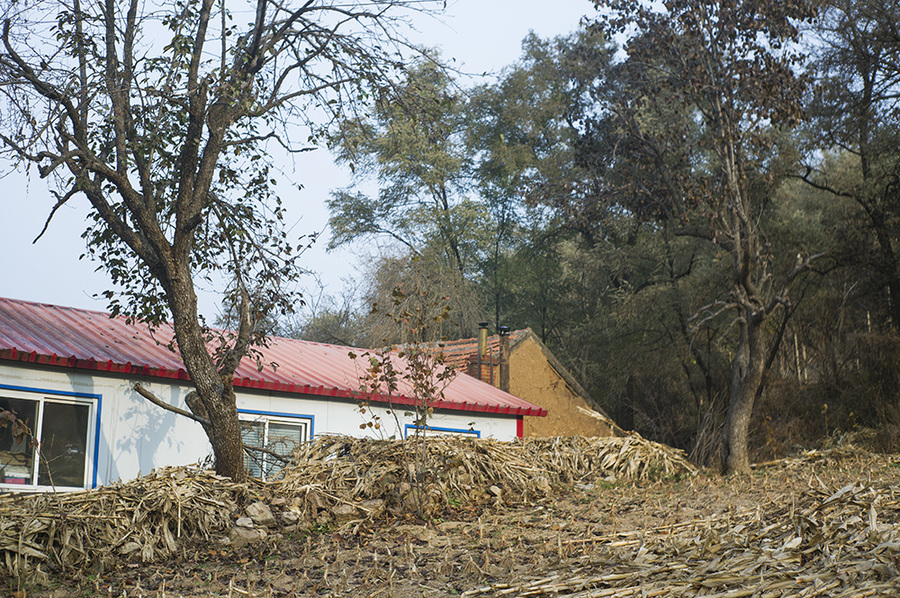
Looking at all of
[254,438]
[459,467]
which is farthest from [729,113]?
[254,438]

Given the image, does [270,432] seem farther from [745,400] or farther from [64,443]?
[745,400]

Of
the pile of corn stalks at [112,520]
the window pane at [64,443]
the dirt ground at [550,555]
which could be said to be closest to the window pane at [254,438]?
the window pane at [64,443]

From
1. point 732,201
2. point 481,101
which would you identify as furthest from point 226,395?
point 481,101

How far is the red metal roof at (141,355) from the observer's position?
37.2 feet

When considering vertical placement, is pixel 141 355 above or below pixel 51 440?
above

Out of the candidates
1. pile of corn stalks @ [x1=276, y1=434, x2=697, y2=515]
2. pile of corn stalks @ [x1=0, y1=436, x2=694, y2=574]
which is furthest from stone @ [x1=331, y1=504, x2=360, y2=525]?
pile of corn stalks @ [x1=276, y1=434, x2=697, y2=515]

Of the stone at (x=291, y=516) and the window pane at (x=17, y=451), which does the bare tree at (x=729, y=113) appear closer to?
the stone at (x=291, y=516)

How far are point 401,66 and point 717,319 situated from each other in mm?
13221

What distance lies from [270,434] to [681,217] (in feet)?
25.4

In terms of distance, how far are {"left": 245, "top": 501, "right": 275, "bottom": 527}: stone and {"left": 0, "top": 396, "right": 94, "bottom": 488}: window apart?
3004 mm

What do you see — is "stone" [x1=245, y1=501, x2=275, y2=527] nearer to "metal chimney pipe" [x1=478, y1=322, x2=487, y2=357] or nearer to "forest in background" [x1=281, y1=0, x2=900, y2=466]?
"forest in background" [x1=281, y1=0, x2=900, y2=466]

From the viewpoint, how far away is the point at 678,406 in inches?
989

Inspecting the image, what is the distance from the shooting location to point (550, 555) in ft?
25.3

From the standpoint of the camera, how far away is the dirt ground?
5.06 m
